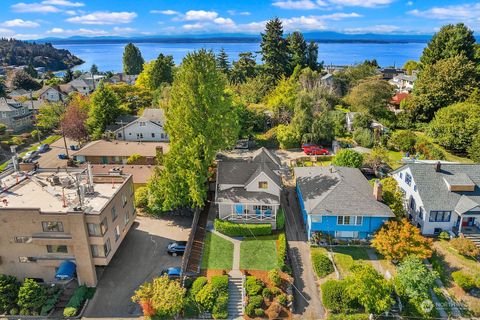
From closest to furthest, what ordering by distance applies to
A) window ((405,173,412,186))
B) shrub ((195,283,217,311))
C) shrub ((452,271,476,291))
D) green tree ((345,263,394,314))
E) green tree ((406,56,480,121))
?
green tree ((345,263,394,314)) → shrub ((195,283,217,311)) → shrub ((452,271,476,291)) → window ((405,173,412,186)) → green tree ((406,56,480,121))

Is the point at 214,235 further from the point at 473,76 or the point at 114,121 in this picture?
the point at 473,76

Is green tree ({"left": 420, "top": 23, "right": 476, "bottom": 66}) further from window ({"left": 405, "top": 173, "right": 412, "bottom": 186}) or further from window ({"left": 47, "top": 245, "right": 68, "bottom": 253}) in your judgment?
window ({"left": 47, "top": 245, "right": 68, "bottom": 253})

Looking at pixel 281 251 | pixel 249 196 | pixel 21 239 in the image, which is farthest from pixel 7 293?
pixel 281 251

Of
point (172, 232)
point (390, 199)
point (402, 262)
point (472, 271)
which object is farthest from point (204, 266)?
point (472, 271)

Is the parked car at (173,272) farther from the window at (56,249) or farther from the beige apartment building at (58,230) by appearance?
the window at (56,249)

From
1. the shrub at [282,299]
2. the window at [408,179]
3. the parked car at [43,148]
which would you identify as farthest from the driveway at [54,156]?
the window at [408,179]

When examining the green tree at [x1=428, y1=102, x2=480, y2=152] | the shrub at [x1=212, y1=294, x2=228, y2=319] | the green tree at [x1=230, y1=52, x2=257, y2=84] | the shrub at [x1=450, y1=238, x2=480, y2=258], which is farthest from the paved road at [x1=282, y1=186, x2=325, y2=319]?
the green tree at [x1=230, y1=52, x2=257, y2=84]
